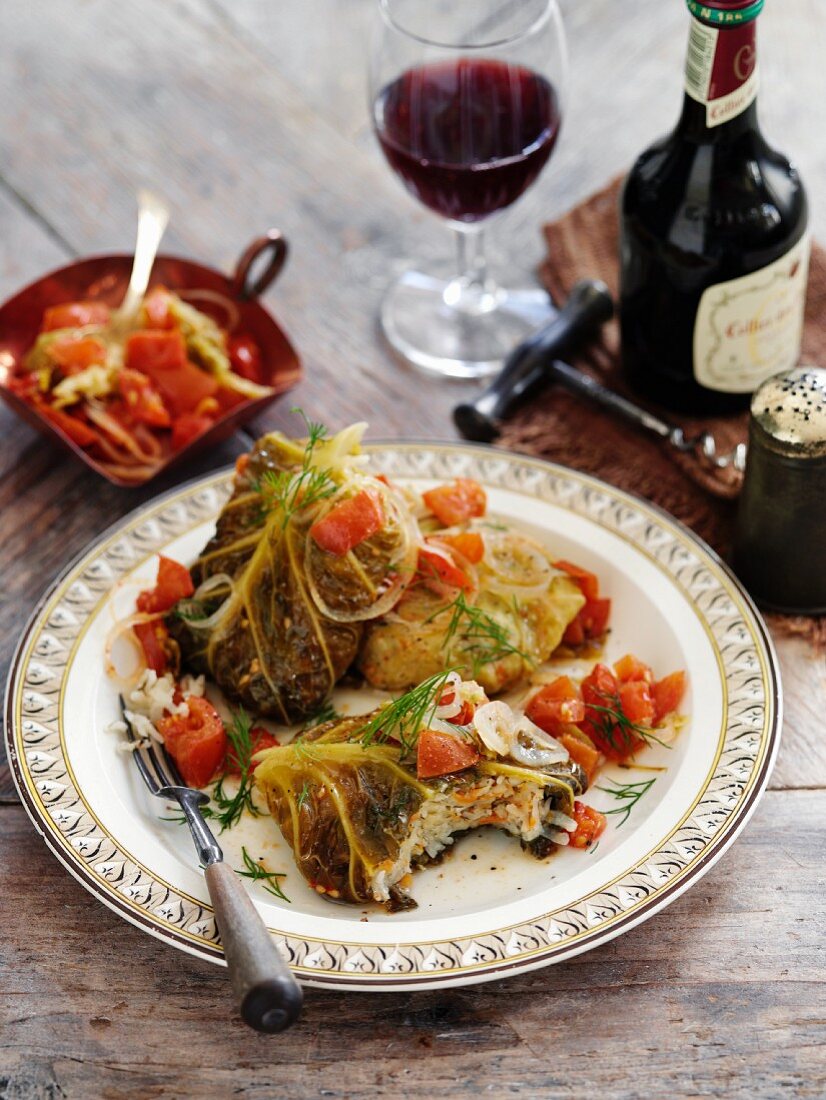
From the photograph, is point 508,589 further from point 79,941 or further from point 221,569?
point 79,941

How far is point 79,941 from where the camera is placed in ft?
9.18

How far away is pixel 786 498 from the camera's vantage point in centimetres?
327

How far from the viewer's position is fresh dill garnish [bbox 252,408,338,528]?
10.2 feet

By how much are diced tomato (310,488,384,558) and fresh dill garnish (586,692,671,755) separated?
0.68 meters

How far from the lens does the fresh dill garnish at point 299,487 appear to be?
3.12 m

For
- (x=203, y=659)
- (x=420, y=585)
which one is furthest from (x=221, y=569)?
(x=420, y=585)

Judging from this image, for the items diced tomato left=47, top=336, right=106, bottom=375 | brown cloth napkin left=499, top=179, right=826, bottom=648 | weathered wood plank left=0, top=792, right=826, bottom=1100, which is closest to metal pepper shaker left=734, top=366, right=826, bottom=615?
brown cloth napkin left=499, top=179, right=826, bottom=648

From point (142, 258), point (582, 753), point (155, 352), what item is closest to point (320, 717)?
point (582, 753)

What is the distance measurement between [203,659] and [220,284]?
156 cm

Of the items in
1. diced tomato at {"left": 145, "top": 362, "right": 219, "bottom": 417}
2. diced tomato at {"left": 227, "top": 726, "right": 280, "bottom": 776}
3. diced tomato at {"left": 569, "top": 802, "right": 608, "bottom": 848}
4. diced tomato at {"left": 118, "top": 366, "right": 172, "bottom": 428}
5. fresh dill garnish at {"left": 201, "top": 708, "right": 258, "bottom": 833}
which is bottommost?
diced tomato at {"left": 569, "top": 802, "right": 608, "bottom": 848}

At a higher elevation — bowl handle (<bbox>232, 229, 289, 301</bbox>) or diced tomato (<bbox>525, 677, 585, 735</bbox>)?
bowl handle (<bbox>232, 229, 289, 301</bbox>)

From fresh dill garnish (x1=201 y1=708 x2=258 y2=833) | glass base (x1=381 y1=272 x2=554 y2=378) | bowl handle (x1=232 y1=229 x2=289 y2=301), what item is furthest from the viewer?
glass base (x1=381 y1=272 x2=554 y2=378)

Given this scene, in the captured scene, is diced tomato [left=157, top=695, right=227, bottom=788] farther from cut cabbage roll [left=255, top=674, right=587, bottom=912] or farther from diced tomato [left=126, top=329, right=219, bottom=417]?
diced tomato [left=126, top=329, right=219, bottom=417]

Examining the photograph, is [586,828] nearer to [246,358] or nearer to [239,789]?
[239,789]
